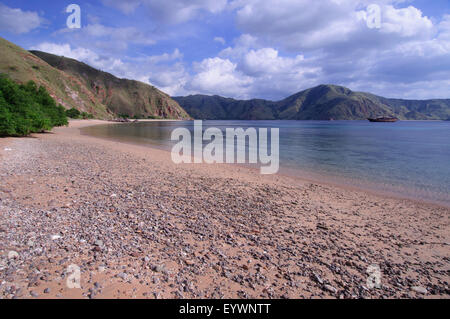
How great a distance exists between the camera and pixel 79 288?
382 centimetres

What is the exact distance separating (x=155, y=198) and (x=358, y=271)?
6725 mm

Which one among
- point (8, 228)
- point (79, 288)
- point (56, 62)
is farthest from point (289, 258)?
point (56, 62)

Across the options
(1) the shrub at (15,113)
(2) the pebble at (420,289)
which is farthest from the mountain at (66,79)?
(2) the pebble at (420,289)

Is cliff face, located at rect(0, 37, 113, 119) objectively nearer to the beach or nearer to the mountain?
the mountain

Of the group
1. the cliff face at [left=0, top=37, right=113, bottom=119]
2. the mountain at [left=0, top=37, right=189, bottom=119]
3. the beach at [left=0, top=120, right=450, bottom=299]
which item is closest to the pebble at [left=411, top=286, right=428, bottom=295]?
the beach at [left=0, top=120, right=450, bottom=299]

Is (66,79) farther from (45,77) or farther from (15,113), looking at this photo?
(15,113)

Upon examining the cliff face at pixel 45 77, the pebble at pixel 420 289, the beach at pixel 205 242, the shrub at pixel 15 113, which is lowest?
the pebble at pixel 420 289

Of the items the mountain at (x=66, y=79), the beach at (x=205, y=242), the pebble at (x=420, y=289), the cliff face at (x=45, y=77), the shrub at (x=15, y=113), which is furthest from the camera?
the mountain at (x=66, y=79)

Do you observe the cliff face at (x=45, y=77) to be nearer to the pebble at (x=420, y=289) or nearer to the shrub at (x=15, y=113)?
the shrub at (x=15, y=113)

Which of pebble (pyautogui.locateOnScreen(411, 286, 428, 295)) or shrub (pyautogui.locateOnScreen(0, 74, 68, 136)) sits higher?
shrub (pyautogui.locateOnScreen(0, 74, 68, 136))

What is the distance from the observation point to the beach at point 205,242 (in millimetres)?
4199

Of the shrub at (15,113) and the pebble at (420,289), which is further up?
the shrub at (15,113)

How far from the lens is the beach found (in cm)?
420

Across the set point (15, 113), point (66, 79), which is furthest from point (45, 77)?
point (15, 113)
